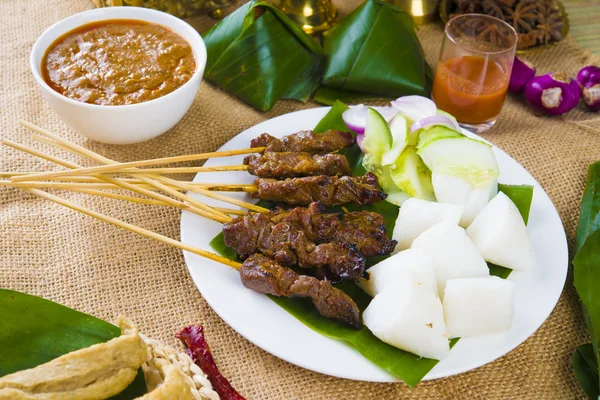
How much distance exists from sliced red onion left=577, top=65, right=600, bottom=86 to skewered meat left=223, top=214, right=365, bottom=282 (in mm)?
2625

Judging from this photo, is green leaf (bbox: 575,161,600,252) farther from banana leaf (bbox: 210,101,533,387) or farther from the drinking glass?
the drinking glass

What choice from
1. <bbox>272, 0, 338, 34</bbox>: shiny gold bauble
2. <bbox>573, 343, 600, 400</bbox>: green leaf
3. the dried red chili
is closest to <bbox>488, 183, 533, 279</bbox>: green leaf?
<bbox>573, 343, 600, 400</bbox>: green leaf

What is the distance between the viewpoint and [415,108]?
3.54 meters

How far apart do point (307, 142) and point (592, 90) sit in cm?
228

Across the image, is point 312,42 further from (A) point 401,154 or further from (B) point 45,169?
(B) point 45,169

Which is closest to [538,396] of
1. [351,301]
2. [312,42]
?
[351,301]

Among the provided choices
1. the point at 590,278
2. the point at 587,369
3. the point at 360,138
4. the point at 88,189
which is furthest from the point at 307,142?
the point at 587,369

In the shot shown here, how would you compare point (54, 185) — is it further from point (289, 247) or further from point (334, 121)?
point (334, 121)

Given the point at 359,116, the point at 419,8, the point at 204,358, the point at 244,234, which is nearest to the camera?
the point at 204,358

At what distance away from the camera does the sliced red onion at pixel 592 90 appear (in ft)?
14.2

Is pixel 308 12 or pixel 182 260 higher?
pixel 308 12

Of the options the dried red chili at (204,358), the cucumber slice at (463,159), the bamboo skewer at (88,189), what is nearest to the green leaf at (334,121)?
the cucumber slice at (463,159)

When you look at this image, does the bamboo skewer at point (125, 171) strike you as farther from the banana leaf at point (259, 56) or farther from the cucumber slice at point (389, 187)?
the banana leaf at point (259, 56)

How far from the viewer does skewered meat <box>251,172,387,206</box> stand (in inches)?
121
